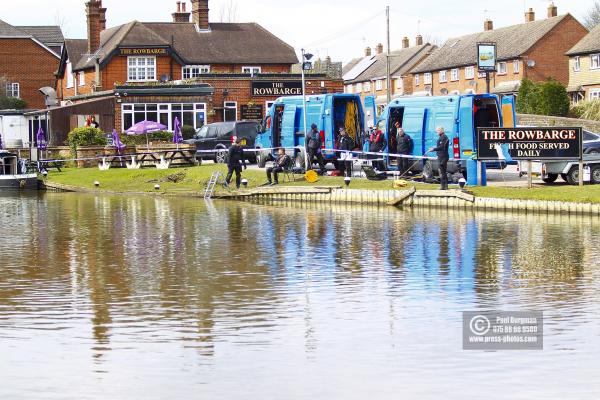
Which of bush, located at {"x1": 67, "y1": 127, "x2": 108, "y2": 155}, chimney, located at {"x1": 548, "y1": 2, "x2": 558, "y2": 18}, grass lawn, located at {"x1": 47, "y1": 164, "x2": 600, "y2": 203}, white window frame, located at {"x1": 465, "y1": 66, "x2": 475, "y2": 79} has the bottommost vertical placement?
grass lawn, located at {"x1": 47, "y1": 164, "x2": 600, "y2": 203}

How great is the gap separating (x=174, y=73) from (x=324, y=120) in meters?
37.4

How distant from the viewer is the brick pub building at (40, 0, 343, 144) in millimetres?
68125

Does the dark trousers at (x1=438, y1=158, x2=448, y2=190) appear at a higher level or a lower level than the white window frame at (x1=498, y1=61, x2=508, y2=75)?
lower

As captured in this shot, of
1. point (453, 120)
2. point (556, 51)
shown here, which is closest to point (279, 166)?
point (453, 120)

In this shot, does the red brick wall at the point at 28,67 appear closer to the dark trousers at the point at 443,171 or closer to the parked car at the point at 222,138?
the parked car at the point at 222,138

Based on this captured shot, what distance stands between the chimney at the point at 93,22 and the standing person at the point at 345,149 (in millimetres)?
43027

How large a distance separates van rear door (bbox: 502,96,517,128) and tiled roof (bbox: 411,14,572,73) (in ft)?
178

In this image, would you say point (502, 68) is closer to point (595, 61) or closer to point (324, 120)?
point (595, 61)

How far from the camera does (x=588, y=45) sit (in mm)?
86375

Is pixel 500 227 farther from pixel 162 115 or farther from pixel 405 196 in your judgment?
pixel 162 115

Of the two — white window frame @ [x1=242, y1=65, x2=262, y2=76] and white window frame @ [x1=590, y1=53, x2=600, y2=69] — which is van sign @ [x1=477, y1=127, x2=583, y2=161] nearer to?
white window frame @ [x1=242, y1=65, x2=262, y2=76]

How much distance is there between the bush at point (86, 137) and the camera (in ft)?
180

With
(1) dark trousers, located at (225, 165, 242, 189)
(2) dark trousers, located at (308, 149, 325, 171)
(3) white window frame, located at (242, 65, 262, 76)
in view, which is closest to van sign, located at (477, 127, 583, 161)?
(2) dark trousers, located at (308, 149, 325, 171)

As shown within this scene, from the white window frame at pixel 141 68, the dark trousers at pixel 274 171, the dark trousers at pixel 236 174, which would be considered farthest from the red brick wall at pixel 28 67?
the dark trousers at pixel 274 171
